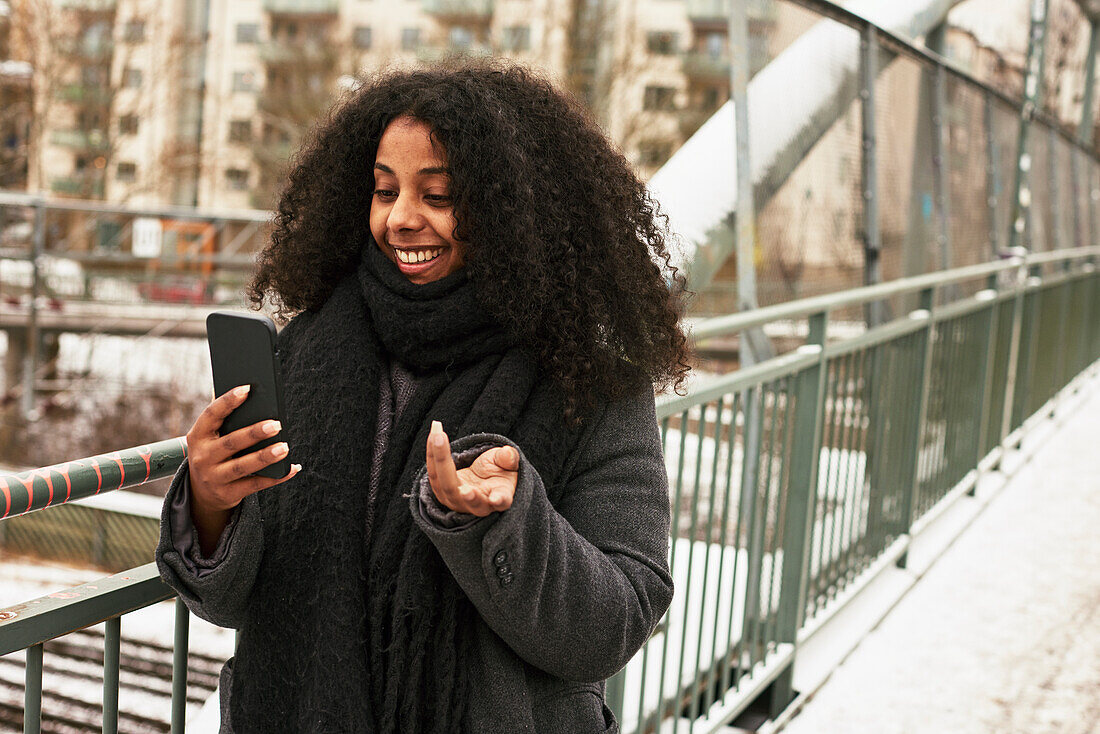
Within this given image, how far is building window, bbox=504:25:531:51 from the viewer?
25.8m

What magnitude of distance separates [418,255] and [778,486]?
201 centimetres

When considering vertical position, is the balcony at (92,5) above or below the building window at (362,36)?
below

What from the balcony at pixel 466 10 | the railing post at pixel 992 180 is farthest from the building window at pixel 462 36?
the railing post at pixel 992 180

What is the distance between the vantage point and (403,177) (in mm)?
1495

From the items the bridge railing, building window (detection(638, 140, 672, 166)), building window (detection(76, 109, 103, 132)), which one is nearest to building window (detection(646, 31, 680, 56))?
building window (detection(638, 140, 672, 166))

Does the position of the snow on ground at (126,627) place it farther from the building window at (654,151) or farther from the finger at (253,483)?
the building window at (654,151)

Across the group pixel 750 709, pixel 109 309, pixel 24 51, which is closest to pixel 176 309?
pixel 109 309

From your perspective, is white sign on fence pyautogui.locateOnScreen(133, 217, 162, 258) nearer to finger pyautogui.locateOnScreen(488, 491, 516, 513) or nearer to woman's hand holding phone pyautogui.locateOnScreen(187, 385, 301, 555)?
woman's hand holding phone pyautogui.locateOnScreen(187, 385, 301, 555)

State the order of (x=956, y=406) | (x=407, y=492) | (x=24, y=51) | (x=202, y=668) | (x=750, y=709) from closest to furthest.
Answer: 1. (x=407, y=492)
2. (x=750, y=709)
3. (x=956, y=406)
4. (x=202, y=668)
5. (x=24, y=51)

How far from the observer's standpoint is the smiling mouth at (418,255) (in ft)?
4.91

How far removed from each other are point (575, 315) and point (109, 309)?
46.4 ft

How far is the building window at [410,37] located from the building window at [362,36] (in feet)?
3.34

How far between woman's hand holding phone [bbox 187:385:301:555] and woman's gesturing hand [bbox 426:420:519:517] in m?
0.17

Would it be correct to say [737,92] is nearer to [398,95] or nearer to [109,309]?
[398,95]
